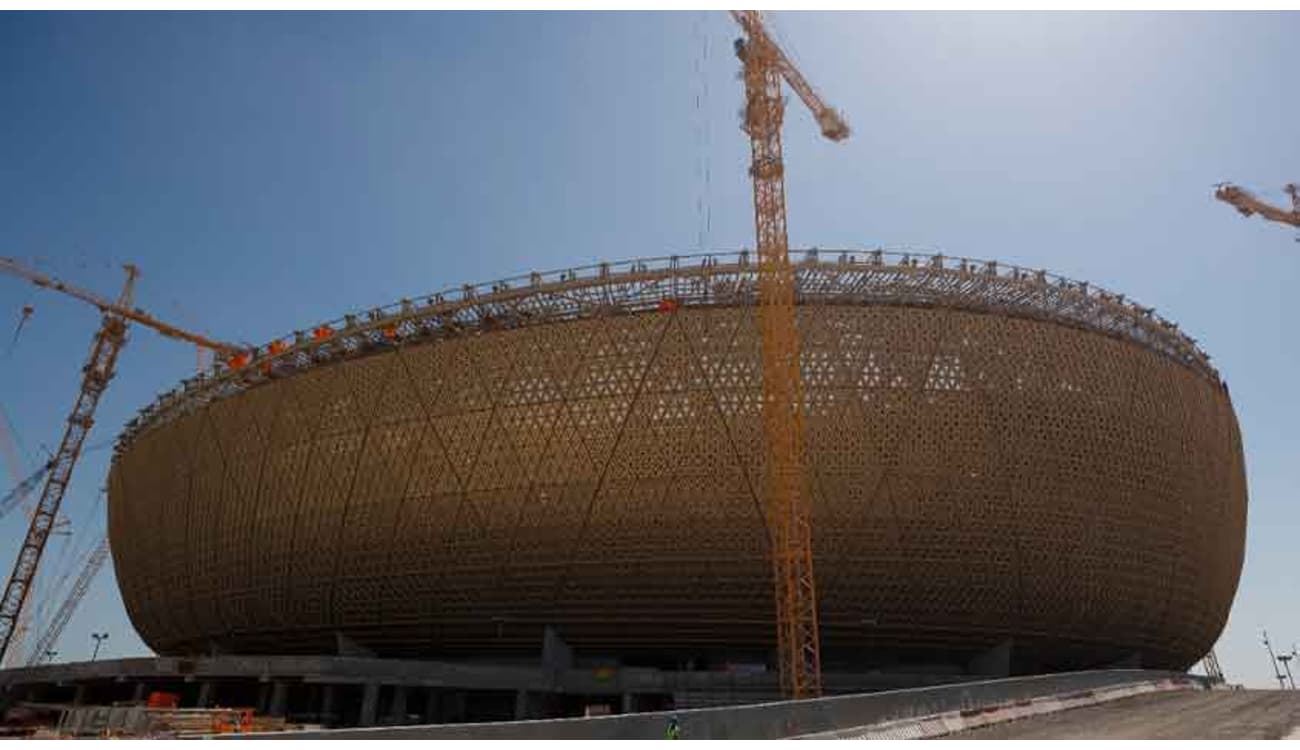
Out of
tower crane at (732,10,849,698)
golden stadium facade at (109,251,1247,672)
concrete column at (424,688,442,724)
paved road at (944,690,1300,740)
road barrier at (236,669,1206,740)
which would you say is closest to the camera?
road barrier at (236,669,1206,740)

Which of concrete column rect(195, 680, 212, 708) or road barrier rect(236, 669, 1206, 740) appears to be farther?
concrete column rect(195, 680, 212, 708)

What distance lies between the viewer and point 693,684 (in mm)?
37562

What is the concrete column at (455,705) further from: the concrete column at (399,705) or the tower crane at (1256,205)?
the tower crane at (1256,205)

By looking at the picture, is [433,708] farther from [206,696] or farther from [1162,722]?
[1162,722]

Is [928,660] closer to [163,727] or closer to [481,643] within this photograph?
[481,643]

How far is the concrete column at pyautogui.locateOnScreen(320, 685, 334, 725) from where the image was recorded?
131ft

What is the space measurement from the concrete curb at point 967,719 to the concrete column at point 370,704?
2476cm

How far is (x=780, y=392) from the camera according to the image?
3662cm

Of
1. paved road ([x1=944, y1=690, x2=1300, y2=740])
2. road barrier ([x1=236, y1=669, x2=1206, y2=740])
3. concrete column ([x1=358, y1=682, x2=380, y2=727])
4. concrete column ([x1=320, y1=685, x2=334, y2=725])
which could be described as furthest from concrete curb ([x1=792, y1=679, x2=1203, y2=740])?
concrete column ([x1=320, y1=685, x2=334, y2=725])

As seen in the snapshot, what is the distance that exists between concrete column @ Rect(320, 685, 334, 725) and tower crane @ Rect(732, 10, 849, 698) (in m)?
19.0

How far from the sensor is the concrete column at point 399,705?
39469 millimetres

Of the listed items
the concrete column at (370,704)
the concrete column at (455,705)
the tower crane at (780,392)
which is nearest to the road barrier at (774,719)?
the tower crane at (780,392)

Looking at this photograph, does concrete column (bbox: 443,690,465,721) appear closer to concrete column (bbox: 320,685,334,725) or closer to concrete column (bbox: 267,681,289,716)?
concrete column (bbox: 320,685,334,725)

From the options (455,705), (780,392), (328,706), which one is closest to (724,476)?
(780,392)
